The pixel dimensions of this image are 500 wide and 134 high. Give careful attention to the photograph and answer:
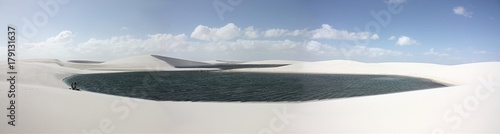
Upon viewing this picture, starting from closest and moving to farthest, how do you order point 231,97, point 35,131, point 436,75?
point 35,131 < point 231,97 < point 436,75

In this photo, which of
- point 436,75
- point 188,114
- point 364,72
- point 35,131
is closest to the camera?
point 35,131

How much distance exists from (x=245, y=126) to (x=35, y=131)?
235cm

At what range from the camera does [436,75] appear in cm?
1622

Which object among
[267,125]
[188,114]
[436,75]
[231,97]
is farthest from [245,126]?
[436,75]

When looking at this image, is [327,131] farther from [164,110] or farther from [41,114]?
[41,114]

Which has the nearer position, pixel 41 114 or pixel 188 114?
pixel 41 114

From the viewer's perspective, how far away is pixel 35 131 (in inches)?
146

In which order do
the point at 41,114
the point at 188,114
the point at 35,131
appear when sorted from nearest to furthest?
the point at 35,131 < the point at 41,114 < the point at 188,114

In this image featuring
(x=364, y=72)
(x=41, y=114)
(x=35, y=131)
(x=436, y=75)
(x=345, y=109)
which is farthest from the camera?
(x=364, y=72)

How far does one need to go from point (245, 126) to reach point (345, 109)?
1645 mm

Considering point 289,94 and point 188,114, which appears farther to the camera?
point 289,94

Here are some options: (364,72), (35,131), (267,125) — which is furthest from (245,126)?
(364,72)

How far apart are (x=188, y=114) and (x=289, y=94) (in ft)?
13.7

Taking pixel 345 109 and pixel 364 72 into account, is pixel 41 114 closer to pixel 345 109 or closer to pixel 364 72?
pixel 345 109
